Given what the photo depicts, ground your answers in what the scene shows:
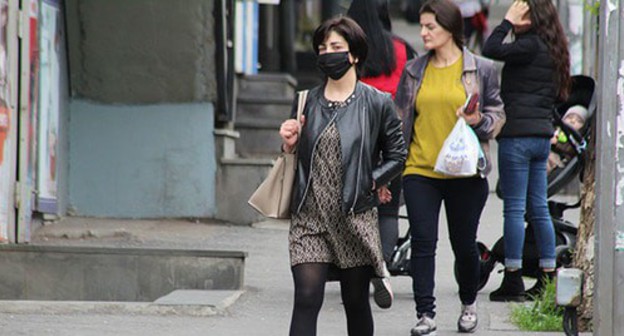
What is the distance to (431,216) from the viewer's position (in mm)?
7926

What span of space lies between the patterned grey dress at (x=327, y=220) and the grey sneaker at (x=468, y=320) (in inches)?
62.8

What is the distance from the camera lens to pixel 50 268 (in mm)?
10219

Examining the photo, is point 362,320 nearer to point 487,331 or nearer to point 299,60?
point 487,331

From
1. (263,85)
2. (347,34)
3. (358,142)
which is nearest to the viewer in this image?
(358,142)

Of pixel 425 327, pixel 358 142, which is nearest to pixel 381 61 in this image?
pixel 425 327

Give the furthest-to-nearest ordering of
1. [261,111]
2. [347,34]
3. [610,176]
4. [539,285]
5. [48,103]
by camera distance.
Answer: [261,111], [48,103], [539,285], [347,34], [610,176]

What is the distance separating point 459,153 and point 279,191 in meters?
1.25

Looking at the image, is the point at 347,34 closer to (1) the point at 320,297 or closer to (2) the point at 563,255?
(1) the point at 320,297

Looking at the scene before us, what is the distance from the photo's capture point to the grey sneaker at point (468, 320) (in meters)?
8.20

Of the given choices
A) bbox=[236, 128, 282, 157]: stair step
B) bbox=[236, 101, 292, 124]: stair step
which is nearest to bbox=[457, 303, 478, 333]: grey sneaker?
bbox=[236, 128, 282, 157]: stair step

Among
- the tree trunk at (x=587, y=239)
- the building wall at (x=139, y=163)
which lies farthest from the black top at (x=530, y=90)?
the building wall at (x=139, y=163)

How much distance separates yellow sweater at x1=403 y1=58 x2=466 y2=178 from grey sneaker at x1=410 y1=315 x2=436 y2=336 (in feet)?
2.48

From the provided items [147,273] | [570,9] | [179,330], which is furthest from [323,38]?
[570,9]

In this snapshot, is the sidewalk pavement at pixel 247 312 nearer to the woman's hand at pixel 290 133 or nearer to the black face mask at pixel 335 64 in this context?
the woman's hand at pixel 290 133
